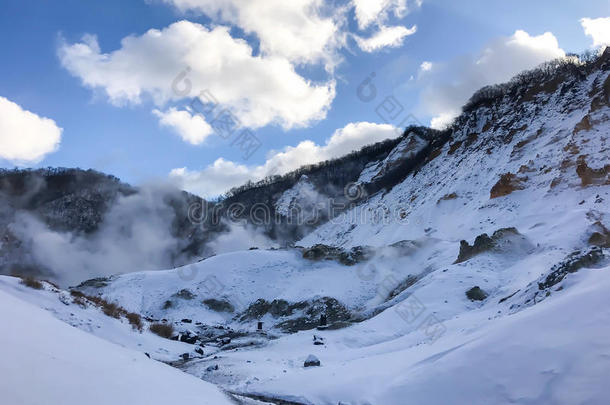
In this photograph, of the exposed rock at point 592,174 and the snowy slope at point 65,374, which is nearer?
the snowy slope at point 65,374

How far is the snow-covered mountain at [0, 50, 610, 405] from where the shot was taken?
247 inches

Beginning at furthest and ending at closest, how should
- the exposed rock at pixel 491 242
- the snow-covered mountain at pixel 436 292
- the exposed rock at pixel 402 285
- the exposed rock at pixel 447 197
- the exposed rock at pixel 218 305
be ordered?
1. the exposed rock at pixel 447 197
2. the exposed rock at pixel 218 305
3. the exposed rock at pixel 402 285
4. the exposed rock at pixel 491 242
5. the snow-covered mountain at pixel 436 292

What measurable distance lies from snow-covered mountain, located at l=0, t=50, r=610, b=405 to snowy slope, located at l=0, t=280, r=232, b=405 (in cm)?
32

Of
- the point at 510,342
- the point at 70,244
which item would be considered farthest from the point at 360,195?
the point at 510,342

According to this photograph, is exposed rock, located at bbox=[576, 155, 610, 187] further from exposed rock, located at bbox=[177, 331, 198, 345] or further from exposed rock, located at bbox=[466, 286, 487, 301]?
exposed rock, located at bbox=[177, 331, 198, 345]

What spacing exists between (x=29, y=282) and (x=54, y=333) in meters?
11.1

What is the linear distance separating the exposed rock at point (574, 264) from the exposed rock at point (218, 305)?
24228 millimetres

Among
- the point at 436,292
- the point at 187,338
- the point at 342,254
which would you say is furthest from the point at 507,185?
the point at 187,338

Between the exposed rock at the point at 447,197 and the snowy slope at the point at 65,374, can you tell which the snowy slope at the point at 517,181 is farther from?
the snowy slope at the point at 65,374

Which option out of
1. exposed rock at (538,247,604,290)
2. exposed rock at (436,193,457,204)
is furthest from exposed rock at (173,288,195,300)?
exposed rock at (538,247,604,290)

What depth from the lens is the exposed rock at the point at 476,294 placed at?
55.7 ft

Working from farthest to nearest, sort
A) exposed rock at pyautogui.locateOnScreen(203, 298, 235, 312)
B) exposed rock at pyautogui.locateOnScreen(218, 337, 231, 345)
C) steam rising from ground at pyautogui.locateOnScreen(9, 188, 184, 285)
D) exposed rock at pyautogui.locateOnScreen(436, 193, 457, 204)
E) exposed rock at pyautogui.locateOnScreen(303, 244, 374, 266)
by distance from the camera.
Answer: steam rising from ground at pyautogui.locateOnScreen(9, 188, 184, 285) → exposed rock at pyautogui.locateOnScreen(436, 193, 457, 204) → exposed rock at pyautogui.locateOnScreen(303, 244, 374, 266) → exposed rock at pyautogui.locateOnScreen(203, 298, 235, 312) → exposed rock at pyautogui.locateOnScreen(218, 337, 231, 345)

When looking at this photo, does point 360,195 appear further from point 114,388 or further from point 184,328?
point 114,388

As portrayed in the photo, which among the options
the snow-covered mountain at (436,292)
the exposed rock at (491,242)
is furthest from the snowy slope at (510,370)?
the exposed rock at (491,242)
